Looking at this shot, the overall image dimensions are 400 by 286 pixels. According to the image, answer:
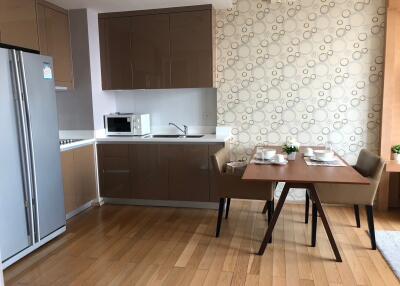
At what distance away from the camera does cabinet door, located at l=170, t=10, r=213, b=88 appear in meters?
3.89

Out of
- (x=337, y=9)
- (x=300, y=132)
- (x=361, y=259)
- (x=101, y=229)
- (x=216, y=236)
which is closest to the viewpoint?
(x=361, y=259)

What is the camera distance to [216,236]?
3230mm

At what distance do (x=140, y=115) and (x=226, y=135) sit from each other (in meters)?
1.10

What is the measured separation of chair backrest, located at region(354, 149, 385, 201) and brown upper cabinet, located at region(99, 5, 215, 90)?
71.8 inches

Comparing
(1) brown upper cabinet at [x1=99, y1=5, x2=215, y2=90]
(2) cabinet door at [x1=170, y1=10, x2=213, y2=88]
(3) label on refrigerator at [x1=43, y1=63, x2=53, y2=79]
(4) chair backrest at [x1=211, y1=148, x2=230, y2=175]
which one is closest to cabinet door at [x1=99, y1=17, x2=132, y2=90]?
(1) brown upper cabinet at [x1=99, y1=5, x2=215, y2=90]

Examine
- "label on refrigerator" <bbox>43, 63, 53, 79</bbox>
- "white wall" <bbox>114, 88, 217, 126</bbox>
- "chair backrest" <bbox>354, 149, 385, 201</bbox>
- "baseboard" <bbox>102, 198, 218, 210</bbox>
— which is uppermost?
"label on refrigerator" <bbox>43, 63, 53, 79</bbox>

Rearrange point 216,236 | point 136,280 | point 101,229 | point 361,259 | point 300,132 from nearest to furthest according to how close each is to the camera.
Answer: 1. point 136,280
2. point 361,259
3. point 216,236
4. point 101,229
5. point 300,132

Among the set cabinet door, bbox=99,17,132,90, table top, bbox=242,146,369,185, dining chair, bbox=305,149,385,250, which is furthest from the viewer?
cabinet door, bbox=99,17,132,90

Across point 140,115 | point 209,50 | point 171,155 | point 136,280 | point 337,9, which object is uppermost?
point 337,9

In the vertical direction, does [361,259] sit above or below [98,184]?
below

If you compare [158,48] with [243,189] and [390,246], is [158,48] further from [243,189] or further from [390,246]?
[390,246]

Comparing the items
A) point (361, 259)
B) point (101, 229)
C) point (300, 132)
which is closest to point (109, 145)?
point (101, 229)

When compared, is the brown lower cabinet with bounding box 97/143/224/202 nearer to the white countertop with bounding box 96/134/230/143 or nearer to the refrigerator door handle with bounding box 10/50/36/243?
the white countertop with bounding box 96/134/230/143

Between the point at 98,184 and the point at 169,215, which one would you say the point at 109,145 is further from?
the point at 169,215
